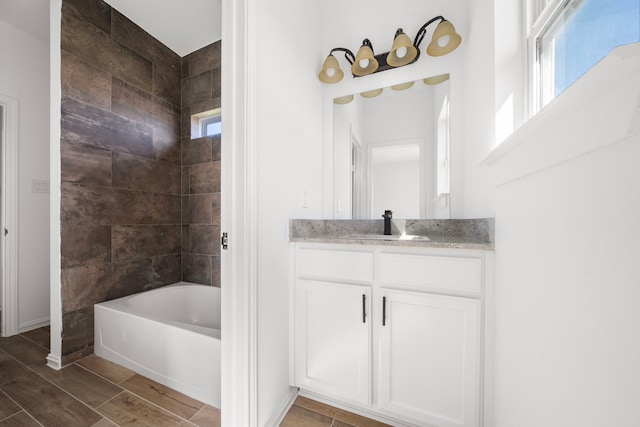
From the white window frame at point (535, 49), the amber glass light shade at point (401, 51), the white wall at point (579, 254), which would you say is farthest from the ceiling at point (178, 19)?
the white wall at point (579, 254)

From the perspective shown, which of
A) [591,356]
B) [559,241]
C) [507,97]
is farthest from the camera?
[507,97]

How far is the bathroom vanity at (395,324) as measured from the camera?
98 cm

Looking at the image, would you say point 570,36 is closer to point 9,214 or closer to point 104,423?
point 104,423

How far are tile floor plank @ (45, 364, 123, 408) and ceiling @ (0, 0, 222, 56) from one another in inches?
106

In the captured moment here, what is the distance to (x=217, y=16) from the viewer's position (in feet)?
6.59

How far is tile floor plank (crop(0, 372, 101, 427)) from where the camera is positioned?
1155 millimetres

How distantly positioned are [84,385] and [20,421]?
0.87 ft

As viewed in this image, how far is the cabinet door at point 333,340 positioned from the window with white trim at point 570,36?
105 cm

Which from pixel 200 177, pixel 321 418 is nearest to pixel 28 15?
pixel 200 177

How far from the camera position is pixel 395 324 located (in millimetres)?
1100

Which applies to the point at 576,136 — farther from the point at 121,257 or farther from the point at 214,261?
the point at 121,257

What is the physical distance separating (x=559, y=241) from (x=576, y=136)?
0.24m

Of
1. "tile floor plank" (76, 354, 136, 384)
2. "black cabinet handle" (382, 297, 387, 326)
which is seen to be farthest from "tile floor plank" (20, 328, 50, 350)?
"black cabinet handle" (382, 297, 387, 326)

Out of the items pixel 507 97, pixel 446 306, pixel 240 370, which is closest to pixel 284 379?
pixel 240 370
